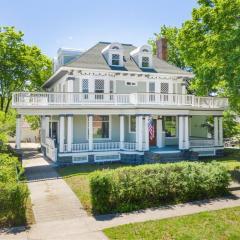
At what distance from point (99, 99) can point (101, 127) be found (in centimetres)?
304

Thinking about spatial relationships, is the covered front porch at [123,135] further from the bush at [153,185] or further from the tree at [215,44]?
the bush at [153,185]

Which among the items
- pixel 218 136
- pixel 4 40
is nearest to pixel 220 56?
pixel 218 136

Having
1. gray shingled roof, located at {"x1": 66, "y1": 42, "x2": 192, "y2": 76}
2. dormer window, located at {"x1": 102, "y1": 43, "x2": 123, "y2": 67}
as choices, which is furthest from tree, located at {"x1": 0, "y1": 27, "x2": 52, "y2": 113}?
dormer window, located at {"x1": 102, "y1": 43, "x2": 123, "y2": 67}

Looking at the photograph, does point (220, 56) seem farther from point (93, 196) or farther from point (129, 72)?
point (93, 196)

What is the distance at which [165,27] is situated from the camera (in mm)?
47031

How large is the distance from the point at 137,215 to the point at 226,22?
1453cm

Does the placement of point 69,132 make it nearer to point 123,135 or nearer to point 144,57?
point 123,135

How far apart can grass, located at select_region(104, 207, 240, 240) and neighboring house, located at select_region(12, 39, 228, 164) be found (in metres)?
12.6

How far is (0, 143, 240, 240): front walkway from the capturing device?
10.5 meters

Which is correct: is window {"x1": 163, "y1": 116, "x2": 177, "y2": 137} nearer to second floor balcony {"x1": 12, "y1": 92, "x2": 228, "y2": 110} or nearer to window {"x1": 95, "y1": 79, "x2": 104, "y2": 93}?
second floor balcony {"x1": 12, "y1": 92, "x2": 228, "y2": 110}

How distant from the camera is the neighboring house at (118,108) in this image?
24.1 metres

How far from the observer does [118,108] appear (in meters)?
25.2

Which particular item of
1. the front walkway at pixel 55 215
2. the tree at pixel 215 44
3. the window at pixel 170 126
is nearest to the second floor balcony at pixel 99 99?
the window at pixel 170 126

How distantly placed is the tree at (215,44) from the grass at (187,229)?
10.4 metres
